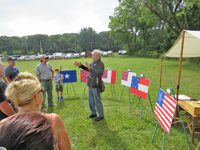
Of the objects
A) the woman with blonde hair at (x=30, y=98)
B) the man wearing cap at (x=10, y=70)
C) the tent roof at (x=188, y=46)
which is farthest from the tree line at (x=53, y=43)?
the woman with blonde hair at (x=30, y=98)

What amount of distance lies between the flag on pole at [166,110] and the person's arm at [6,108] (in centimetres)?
272

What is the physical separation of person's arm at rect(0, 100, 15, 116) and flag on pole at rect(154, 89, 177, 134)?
2.72m

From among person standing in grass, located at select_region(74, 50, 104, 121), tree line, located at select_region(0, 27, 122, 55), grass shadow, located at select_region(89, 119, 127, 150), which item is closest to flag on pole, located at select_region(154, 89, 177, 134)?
grass shadow, located at select_region(89, 119, 127, 150)

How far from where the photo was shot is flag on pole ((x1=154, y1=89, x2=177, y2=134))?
2242mm

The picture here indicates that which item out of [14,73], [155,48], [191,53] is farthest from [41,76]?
[155,48]

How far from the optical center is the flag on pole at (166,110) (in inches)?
88.3

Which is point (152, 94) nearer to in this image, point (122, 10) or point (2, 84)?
point (2, 84)

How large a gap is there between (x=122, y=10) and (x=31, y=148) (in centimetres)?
3349

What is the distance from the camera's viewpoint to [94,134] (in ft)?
10.5

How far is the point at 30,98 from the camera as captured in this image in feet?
3.86

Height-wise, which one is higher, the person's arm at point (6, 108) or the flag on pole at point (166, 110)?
the person's arm at point (6, 108)

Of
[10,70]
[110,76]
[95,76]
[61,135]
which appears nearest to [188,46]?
[110,76]

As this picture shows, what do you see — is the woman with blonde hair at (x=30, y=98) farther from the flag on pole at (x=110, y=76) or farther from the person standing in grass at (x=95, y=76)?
the flag on pole at (x=110, y=76)

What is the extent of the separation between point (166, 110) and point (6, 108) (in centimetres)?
288
